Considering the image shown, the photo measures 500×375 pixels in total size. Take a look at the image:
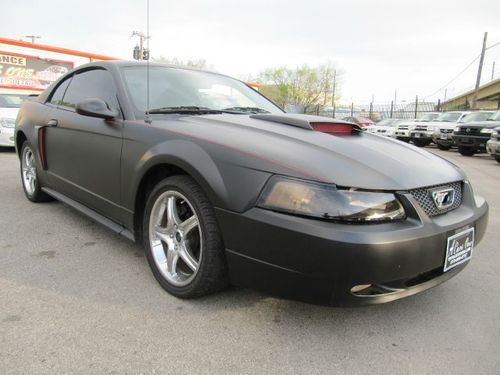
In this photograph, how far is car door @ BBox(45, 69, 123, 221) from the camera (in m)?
2.85

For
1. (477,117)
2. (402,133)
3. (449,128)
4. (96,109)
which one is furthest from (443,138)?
(96,109)

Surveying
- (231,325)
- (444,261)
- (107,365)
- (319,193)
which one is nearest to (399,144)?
(444,261)

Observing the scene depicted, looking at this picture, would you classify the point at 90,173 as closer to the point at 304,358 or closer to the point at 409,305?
the point at 304,358

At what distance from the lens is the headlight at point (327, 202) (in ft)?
6.00

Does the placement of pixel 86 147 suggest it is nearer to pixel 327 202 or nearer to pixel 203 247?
pixel 203 247

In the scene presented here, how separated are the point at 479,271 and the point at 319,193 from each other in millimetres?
1883

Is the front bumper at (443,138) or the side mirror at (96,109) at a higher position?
the side mirror at (96,109)

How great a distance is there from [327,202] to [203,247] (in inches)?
28.7

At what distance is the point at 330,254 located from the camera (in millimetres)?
1770

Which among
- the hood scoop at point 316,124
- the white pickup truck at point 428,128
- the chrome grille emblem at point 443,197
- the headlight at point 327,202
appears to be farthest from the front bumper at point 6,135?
the white pickup truck at point 428,128

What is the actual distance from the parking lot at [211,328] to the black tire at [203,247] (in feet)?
0.38

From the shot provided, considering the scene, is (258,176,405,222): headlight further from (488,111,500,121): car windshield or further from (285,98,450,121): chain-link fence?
(285,98,450,121): chain-link fence

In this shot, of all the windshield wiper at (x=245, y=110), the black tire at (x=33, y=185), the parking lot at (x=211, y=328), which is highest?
the windshield wiper at (x=245, y=110)

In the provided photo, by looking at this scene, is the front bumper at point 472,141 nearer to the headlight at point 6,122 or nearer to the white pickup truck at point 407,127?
the white pickup truck at point 407,127
